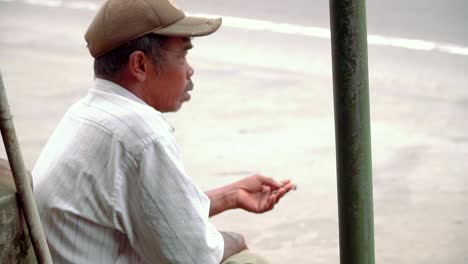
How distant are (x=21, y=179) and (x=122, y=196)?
1.68ft

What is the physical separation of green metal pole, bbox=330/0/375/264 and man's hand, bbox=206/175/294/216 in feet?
1.99

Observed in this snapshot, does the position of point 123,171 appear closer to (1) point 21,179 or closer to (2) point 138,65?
(2) point 138,65

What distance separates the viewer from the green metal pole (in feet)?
6.39

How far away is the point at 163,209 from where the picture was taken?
2430 millimetres

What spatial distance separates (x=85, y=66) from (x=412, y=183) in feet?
9.08

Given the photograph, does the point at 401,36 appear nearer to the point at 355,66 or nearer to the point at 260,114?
the point at 260,114

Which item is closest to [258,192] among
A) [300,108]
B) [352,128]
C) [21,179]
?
[352,128]

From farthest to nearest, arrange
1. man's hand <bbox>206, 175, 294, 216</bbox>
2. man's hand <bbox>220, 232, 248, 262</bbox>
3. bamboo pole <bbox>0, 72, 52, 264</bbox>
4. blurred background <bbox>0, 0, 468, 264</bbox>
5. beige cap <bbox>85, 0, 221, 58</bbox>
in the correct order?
blurred background <bbox>0, 0, 468, 264</bbox>
man's hand <bbox>220, 232, 248, 262</bbox>
man's hand <bbox>206, 175, 294, 216</bbox>
beige cap <bbox>85, 0, 221, 58</bbox>
bamboo pole <bbox>0, 72, 52, 264</bbox>

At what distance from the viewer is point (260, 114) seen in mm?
6086

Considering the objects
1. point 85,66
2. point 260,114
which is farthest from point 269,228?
point 85,66

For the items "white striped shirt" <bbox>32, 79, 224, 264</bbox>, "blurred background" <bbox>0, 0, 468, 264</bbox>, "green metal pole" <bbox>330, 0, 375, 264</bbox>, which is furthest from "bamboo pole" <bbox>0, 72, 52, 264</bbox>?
"blurred background" <bbox>0, 0, 468, 264</bbox>

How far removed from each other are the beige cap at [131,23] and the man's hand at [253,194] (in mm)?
416

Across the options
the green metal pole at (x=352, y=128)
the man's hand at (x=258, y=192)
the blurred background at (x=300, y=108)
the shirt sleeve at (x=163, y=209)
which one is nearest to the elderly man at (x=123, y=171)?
the shirt sleeve at (x=163, y=209)

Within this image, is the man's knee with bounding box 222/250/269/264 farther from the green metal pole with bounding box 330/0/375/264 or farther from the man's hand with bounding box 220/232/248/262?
the green metal pole with bounding box 330/0/375/264
